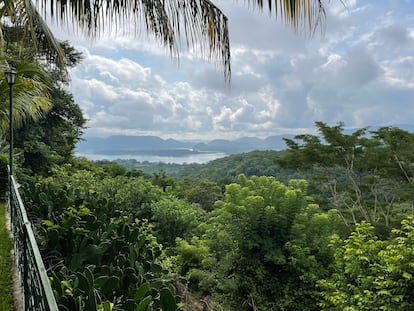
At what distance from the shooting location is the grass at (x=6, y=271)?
9.86ft

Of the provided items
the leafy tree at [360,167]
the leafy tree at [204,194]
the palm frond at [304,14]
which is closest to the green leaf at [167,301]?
the palm frond at [304,14]

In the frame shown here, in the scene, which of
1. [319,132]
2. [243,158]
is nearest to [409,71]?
[319,132]

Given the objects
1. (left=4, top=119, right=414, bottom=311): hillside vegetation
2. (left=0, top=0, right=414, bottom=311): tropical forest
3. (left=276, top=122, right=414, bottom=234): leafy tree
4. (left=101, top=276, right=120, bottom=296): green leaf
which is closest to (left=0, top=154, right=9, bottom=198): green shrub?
(left=0, top=0, right=414, bottom=311): tropical forest

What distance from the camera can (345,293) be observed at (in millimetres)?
7379

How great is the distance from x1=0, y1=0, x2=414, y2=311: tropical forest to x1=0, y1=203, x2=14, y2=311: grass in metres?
0.02

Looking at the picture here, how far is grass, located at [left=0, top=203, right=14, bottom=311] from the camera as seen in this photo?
301 centimetres

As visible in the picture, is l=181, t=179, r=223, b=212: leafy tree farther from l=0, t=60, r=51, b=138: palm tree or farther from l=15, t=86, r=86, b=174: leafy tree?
l=0, t=60, r=51, b=138: palm tree

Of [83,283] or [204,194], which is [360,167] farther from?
[83,283]

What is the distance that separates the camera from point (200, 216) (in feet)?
43.7

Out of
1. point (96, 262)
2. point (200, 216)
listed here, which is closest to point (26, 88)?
point (96, 262)

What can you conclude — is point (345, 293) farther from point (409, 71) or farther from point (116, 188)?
point (409, 71)

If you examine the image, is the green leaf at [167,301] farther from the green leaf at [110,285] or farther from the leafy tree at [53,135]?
the leafy tree at [53,135]

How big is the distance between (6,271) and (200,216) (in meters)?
9.80

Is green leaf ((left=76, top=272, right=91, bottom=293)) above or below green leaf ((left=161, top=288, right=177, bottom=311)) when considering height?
above
